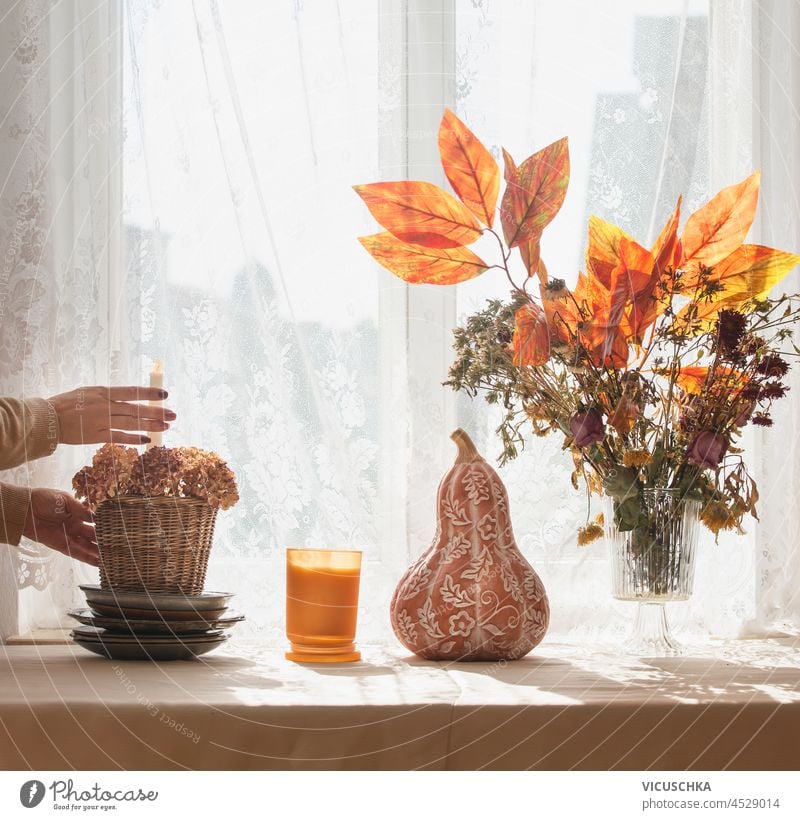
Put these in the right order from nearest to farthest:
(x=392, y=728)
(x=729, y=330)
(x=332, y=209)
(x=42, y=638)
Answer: (x=392, y=728) < (x=729, y=330) < (x=42, y=638) < (x=332, y=209)

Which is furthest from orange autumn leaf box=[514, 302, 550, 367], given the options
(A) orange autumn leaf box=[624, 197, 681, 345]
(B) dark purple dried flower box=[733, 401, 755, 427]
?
(B) dark purple dried flower box=[733, 401, 755, 427]

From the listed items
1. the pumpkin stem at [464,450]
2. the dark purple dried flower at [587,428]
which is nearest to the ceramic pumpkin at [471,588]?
the pumpkin stem at [464,450]

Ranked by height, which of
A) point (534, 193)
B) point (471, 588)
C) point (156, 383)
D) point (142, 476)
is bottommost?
point (471, 588)

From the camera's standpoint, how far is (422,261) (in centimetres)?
124

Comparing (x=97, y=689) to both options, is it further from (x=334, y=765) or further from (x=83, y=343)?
(x=83, y=343)

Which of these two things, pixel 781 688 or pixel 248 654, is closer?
pixel 781 688

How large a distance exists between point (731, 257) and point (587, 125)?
392 millimetres

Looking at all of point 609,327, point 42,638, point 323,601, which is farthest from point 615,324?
point 42,638

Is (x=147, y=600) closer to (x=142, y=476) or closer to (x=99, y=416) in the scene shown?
(x=142, y=476)

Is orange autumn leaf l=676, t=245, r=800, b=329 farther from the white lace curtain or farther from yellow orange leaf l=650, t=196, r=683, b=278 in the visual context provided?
the white lace curtain

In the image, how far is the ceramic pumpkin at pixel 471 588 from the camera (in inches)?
45.5

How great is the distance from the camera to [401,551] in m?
1.44

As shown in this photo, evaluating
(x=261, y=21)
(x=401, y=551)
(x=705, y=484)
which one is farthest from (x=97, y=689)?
(x=261, y=21)

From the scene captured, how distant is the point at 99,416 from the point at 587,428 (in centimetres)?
62
